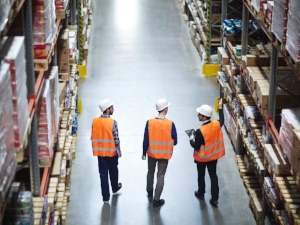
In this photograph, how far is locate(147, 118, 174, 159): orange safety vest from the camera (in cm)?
1111

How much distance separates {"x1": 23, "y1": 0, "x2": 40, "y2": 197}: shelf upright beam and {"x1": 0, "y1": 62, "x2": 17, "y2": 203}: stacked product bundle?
1662 mm

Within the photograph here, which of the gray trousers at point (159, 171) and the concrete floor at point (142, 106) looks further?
the concrete floor at point (142, 106)

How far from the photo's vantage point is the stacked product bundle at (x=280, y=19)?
8.73 m

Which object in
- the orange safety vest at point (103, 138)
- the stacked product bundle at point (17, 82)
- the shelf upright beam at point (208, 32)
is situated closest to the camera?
the stacked product bundle at point (17, 82)

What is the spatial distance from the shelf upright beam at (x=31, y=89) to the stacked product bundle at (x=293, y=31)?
306cm

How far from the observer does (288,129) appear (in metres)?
8.63

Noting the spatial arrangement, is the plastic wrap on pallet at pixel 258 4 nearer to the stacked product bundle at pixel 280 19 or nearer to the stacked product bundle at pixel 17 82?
the stacked product bundle at pixel 280 19

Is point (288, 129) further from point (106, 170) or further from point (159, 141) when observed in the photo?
point (106, 170)

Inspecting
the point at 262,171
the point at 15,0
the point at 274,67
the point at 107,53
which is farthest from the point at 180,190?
the point at 107,53

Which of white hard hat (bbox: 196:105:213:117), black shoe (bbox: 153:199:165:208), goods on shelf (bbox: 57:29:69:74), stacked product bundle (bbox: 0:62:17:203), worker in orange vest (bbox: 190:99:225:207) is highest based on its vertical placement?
stacked product bundle (bbox: 0:62:17:203)

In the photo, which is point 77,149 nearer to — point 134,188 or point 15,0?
point 134,188

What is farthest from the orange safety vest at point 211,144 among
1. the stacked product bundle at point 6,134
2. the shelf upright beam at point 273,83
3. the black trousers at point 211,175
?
the stacked product bundle at point 6,134

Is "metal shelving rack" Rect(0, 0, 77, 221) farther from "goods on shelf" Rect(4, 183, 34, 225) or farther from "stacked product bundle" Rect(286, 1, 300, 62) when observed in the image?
"stacked product bundle" Rect(286, 1, 300, 62)

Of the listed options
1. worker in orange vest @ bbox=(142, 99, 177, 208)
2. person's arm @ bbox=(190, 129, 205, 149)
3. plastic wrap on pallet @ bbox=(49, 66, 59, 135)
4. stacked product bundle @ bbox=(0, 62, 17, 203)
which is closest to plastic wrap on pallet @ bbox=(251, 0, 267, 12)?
worker in orange vest @ bbox=(142, 99, 177, 208)
